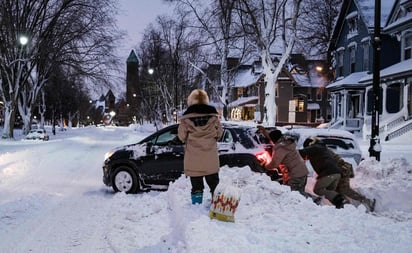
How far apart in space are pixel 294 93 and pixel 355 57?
28.1 meters

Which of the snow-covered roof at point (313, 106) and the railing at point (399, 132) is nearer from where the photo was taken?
the railing at point (399, 132)

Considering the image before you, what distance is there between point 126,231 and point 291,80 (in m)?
57.1

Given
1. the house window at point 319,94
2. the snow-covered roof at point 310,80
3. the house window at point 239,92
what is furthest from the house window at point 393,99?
the house window at point 239,92

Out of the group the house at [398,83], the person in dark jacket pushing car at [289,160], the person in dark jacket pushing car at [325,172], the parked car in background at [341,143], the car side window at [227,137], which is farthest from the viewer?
the house at [398,83]

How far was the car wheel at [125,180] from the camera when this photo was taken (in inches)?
418

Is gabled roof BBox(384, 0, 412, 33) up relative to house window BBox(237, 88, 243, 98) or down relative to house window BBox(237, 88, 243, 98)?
up

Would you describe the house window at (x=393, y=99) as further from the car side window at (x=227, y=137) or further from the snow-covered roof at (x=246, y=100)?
the snow-covered roof at (x=246, y=100)

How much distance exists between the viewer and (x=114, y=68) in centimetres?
3341

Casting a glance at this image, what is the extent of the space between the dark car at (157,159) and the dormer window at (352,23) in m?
28.0

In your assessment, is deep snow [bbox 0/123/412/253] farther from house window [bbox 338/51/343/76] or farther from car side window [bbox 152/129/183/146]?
house window [bbox 338/51/343/76]

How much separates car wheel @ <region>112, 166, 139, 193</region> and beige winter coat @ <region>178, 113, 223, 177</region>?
4139 mm

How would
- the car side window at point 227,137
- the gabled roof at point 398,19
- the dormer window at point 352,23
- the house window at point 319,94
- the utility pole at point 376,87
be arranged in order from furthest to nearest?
the house window at point 319,94 < the dormer window at point 352,23 < the gabled roof at point 398,19 < the utility pole at point 376,87 < the car side window at point 227,137

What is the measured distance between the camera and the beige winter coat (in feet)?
22.0

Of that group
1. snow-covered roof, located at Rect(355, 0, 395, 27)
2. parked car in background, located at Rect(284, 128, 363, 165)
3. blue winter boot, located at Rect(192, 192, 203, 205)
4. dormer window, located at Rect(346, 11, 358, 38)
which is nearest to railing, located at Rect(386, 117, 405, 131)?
snow-covered roof, located at Rect(355, 0, 395, 27)
